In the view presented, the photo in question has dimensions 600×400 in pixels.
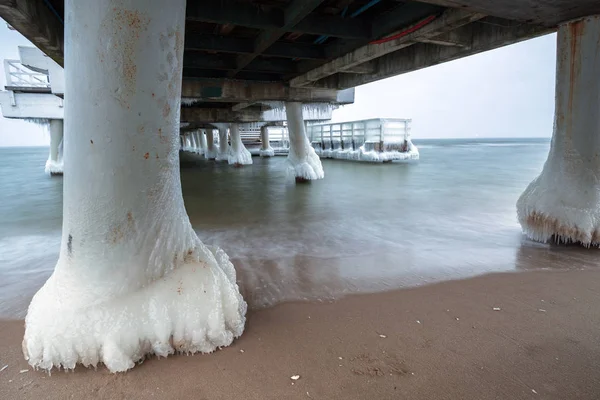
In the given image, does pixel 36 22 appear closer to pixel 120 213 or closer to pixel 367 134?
pixel 120 213

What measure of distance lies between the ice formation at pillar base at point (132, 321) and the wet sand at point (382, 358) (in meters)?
0.09

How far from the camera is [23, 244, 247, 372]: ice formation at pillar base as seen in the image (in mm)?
2398

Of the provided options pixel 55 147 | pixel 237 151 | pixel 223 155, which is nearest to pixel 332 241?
pixel 55 147

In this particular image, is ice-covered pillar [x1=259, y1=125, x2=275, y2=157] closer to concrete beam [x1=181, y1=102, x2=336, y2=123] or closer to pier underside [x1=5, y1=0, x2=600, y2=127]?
concrete beam [x1=181, y1=102, x2=336, y2=123]

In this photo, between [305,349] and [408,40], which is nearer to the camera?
[305,349]

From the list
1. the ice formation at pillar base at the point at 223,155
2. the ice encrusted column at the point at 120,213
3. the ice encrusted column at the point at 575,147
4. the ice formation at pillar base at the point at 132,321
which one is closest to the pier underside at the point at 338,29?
the ice encrusted column at the point at 575,147

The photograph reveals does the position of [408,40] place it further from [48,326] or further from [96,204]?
[48,326]

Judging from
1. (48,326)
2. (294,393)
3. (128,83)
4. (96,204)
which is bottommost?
(294,393)

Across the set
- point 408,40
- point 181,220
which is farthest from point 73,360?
point 408,40

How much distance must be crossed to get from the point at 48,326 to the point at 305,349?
174 centimetres

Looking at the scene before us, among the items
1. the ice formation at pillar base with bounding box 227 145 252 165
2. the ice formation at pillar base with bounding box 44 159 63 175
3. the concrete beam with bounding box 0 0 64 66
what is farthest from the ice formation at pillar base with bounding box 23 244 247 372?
the ice formation at pillar base with bounding box 227 145 252 165

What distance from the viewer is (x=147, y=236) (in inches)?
106

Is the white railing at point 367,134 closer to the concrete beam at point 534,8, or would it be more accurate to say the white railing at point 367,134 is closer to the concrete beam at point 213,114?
the concrete beam at point 213,114

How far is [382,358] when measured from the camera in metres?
2.52
